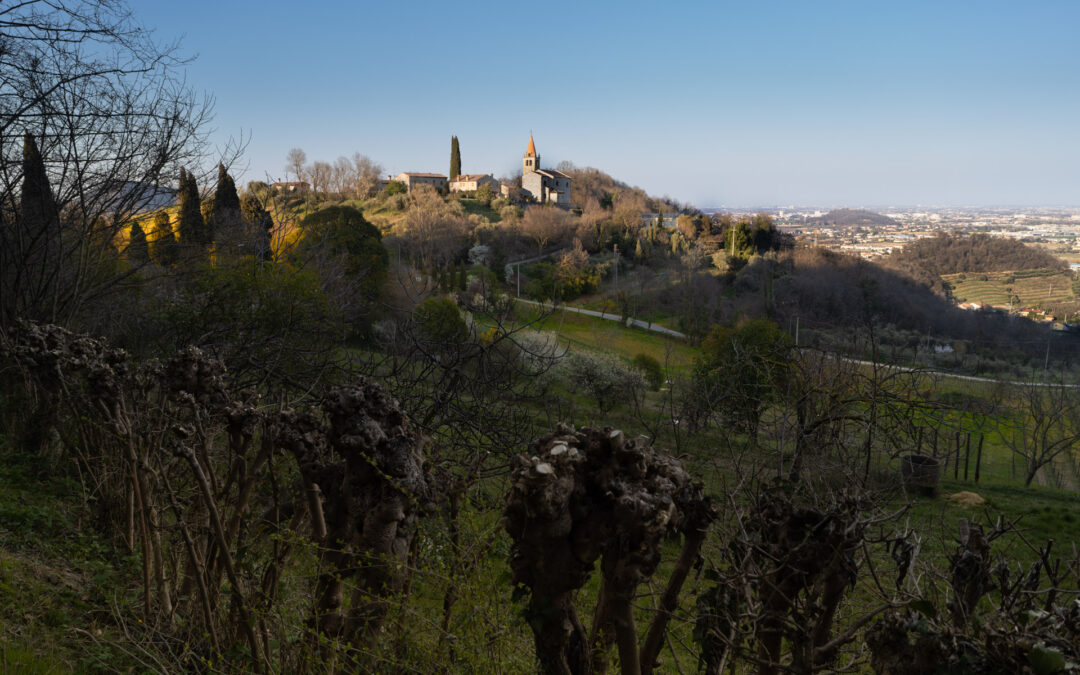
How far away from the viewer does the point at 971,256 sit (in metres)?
Result: 39.8

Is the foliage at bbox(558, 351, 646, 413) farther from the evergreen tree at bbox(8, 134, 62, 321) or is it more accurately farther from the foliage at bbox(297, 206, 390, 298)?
the evergreen tree at bbox(8, 134, 62, 321)

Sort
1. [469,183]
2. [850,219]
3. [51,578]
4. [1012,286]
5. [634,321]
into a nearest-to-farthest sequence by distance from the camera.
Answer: [51,578] → [634,321] → [1012,286] → [469,183] → [850,219]

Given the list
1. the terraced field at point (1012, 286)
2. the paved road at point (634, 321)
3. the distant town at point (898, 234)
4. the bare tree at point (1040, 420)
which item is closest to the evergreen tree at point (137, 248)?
the bare tree at point (1040, 420)

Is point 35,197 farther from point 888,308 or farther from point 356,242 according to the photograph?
point 888,308

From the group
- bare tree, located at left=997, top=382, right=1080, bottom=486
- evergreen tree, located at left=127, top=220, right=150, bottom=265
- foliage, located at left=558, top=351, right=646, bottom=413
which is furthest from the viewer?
foliage, located at left=558, top=351, right=646, bottom=413

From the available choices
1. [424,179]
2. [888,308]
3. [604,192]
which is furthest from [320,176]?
[888,308]

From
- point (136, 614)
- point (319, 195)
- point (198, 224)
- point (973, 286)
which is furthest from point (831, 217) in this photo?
point (136, 614)

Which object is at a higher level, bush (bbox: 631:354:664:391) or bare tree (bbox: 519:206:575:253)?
bare tree (bbox: 519:206:575:253)

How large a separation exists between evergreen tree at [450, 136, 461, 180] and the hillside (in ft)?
115

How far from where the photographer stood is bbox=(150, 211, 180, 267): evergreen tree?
7.76 m

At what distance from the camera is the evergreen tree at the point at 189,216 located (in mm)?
7696

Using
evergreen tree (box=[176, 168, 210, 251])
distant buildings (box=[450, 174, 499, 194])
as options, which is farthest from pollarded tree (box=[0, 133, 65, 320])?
distant buildings (box=[450, 174, 499, 194])

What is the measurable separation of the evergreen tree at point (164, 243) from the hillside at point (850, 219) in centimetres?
6295

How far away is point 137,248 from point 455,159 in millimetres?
55843
